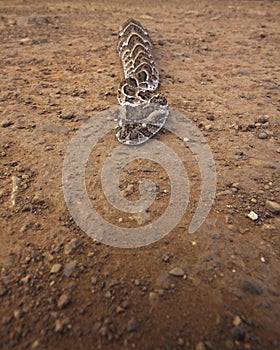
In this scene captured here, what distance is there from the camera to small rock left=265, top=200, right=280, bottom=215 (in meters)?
3.12

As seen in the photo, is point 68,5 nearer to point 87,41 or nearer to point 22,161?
point 87,41

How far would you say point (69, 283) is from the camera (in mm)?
2514

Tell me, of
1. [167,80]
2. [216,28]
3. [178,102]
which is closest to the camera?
[178,102]

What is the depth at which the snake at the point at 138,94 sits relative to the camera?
4.06m

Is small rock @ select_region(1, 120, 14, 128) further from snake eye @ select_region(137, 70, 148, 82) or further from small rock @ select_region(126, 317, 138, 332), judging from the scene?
small rock @ select_region(126, 317, 138, 332)

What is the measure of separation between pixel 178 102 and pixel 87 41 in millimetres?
2703

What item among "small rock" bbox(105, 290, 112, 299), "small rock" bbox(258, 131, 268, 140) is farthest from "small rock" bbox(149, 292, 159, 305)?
"small rock" bbox(258, 131, 268, 140)

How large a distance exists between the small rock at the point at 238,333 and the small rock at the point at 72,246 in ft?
4.27

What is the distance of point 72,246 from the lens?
2777 mm

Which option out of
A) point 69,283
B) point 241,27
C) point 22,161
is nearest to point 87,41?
point 241,27

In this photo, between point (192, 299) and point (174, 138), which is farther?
point (174, 138)

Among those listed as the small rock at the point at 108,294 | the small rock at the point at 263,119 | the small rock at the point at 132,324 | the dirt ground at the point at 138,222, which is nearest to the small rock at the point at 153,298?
the dirt ground at the point at 138,222

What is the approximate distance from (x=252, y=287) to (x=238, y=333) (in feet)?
1.25

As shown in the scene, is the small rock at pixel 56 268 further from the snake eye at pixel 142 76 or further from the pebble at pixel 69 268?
the snake eye at pixel 142 76
